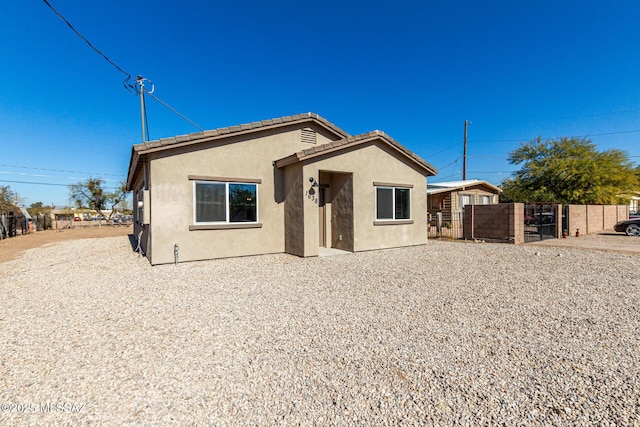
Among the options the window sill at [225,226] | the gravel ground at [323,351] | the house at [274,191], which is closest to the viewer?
the gravel ground at [323,351]

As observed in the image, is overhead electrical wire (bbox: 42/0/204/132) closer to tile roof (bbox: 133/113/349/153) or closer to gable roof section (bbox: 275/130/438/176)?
tile roof (bbox: 133/113/349/153)

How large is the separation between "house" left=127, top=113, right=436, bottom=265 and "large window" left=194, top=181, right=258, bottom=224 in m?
0.03

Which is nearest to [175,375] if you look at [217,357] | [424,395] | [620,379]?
[217,357]

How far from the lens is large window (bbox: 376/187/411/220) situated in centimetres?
1101

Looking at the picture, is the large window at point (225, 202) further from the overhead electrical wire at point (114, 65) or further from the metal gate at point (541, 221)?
the metal gate at point (541, 221)

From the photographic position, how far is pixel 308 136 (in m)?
10.9

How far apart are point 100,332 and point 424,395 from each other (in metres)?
4.04

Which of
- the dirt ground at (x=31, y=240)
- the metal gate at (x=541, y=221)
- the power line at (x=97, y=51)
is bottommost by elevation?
the dirt ground at (x=31, y=240)

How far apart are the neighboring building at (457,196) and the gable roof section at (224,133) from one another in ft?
42.1

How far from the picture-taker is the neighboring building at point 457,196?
22.1 metres

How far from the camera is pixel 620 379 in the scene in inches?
107

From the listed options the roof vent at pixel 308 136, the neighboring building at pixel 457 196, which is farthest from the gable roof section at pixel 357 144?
the neighboring building at pixel 457 196

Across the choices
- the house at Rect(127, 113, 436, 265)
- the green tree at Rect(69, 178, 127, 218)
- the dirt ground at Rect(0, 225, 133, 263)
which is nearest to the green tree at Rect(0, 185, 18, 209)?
the green tree at Rect(69, 178, 127, 218)

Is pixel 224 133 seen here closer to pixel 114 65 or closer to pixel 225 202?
pixel 225 202
